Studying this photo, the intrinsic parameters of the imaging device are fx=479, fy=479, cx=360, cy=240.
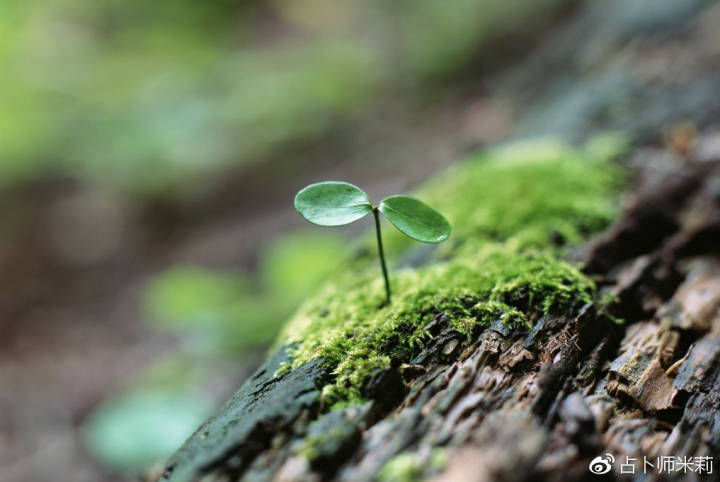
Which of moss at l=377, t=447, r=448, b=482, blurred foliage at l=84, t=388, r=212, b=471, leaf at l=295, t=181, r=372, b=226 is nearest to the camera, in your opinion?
Answer: moss at l=377, t=447, r=448, b=482

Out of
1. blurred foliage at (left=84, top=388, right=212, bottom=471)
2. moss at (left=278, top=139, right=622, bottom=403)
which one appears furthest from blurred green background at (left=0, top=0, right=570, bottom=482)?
moss at (left=278, top=139, right=622, bottom=403)

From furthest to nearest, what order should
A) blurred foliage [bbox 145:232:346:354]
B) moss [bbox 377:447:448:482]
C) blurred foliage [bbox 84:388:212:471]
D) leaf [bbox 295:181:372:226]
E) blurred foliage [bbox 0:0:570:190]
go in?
blurred foliage [bbox 0:0:570:190] < blurred foliage [bbox 145:232:346:354] < blurred foliage [bbox 84:388:212:471] < leaf [bbox 295:181:372:226] < moss [bbox 377:447:448:482]

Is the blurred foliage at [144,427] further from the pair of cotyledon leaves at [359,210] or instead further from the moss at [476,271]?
the pair of cotyledon leaves at [359,210]

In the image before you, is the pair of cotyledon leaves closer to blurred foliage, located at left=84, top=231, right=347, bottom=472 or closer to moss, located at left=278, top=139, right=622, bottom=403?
moss, located at left=278, top=139, right=622, bottom=403

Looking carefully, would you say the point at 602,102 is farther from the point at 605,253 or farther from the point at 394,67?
the point at 394,67

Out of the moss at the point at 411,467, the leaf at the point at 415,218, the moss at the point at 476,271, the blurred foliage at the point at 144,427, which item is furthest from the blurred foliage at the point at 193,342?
the moss at the point at 411,467

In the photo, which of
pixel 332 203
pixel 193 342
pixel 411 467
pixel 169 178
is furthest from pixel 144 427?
pixel 169 178
